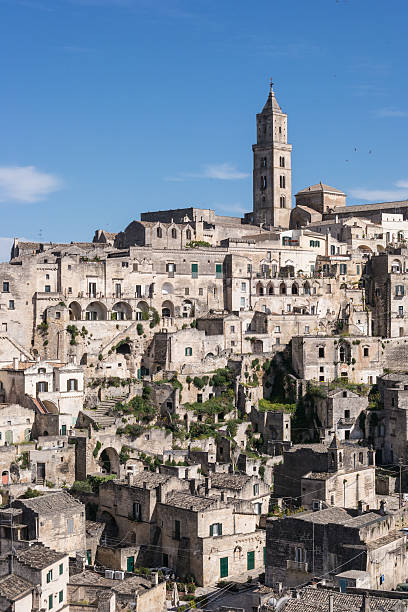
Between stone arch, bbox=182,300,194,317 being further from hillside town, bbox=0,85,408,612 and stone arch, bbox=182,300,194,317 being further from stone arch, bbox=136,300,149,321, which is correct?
stone arch, bbox=136,300,149,321

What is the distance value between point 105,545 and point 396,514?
1406cm

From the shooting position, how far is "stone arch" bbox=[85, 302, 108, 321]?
65.6 meters

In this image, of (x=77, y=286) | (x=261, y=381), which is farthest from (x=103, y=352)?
(x=261, y=381)

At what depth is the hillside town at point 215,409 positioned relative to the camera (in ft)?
120

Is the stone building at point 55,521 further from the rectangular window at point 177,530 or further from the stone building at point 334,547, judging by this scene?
the stone building at point 334,547

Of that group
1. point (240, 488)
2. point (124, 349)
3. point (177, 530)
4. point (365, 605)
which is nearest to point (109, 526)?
point (177, 530)

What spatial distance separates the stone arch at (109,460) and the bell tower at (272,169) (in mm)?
37872

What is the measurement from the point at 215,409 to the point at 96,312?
11.9 metres

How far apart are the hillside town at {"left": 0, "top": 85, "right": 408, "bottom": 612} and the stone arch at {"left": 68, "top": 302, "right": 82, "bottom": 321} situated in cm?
16

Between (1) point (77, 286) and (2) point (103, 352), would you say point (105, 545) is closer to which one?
(2) point (103, 352)

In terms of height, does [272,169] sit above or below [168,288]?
above

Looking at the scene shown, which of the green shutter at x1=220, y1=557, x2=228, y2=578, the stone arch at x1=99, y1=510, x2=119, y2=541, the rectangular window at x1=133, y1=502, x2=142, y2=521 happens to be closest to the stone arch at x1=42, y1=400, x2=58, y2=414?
the stone arch at x1=99, y1=510, x2=119, y2=541

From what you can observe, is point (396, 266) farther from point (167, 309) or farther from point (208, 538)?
point (208, 538)

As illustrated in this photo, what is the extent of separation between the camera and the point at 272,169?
282 ft
